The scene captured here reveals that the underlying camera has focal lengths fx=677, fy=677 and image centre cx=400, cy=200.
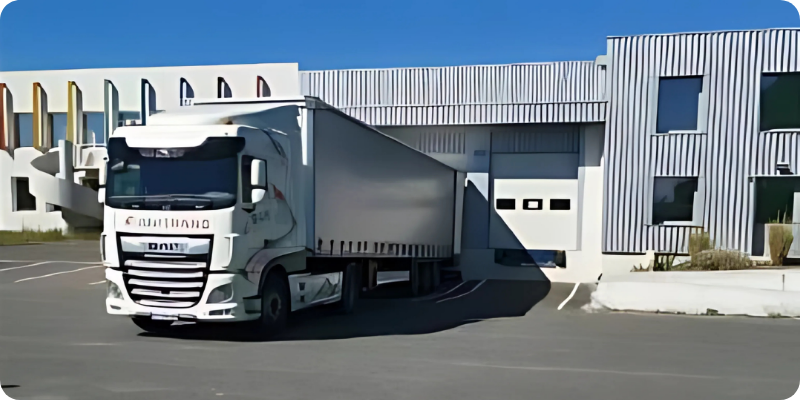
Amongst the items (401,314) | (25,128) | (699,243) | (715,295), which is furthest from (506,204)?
(25,128)

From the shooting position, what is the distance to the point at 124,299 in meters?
10.4

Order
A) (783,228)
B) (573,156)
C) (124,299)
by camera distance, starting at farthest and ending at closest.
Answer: (573,156)
(783,228)
(124,299)

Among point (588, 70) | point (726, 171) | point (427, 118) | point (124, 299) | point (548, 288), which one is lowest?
point (548, 288)

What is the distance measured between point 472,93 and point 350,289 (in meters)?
11.2

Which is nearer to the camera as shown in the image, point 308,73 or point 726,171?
point 726,171

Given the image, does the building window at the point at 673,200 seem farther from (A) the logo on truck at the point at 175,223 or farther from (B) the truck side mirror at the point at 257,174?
(A) the logo on truck at the point at 175,223

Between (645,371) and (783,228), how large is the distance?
11539 mm

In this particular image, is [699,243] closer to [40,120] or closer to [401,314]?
[401,314]

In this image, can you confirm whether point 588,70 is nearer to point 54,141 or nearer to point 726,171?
point 726,171

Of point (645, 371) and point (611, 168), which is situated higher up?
point (611, 168)

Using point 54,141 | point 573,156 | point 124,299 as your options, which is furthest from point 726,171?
point 54,141

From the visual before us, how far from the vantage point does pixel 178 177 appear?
404 inches

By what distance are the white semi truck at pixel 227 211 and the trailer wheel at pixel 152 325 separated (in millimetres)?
30

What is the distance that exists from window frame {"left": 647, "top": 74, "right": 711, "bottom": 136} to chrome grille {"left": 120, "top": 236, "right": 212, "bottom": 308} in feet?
48.9
